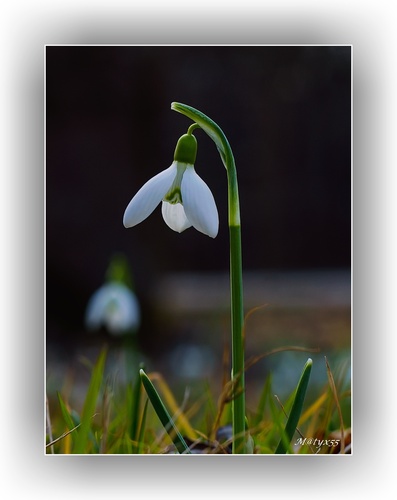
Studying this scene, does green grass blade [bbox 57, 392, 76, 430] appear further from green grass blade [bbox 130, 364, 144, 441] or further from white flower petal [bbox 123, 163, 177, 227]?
white flower petal [bbox 123, 163, 177, 227]

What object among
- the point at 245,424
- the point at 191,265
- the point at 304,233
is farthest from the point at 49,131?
the point at 191,265

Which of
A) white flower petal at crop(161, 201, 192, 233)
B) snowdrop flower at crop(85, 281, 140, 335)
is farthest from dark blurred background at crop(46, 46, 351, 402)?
white flower petal at crop(161, 201, 192, 233)

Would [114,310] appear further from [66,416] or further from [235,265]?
[235,265]

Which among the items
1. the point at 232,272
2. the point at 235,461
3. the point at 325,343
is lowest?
the point at 235,461

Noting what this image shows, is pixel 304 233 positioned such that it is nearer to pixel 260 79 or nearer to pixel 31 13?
pixel 260 79

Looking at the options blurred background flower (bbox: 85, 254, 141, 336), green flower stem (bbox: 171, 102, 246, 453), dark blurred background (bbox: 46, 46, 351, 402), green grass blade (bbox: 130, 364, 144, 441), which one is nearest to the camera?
green flower stem (bbox: 171, 102, 246, 453)

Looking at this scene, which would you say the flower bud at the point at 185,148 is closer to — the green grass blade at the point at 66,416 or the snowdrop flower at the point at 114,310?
the green grass blade at the point at 66,416
